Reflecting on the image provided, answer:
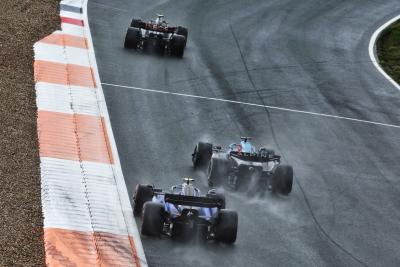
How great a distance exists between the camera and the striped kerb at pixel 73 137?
64.7ft

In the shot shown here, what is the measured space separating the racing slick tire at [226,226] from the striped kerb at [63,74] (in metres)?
8.70

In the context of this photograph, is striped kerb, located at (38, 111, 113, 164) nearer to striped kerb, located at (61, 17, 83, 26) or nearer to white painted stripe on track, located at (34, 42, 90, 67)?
white painted stripe on track, located at (34, 42, 90, 67)

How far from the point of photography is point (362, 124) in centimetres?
2509

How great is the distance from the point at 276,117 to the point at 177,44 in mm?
4821

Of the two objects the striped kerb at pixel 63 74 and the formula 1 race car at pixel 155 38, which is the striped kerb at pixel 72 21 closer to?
the formula 1 race car at pixel 155 38

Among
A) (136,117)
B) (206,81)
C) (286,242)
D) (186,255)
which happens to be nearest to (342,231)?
(286,242)

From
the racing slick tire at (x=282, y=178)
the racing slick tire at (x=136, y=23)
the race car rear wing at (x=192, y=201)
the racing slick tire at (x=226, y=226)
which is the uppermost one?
the racing slick tire at (x=136, y=23)

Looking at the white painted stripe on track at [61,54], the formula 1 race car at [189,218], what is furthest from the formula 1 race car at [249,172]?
the white painted stripe on track at [61,54]

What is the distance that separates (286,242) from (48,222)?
4391 mm

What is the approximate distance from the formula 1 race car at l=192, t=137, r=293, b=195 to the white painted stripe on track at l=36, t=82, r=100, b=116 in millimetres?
4269

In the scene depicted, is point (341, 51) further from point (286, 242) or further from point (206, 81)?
point (286, 242)

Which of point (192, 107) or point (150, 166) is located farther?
point (192, 107)

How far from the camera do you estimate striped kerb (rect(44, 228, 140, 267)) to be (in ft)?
49.6

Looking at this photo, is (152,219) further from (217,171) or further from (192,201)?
(217,171)
